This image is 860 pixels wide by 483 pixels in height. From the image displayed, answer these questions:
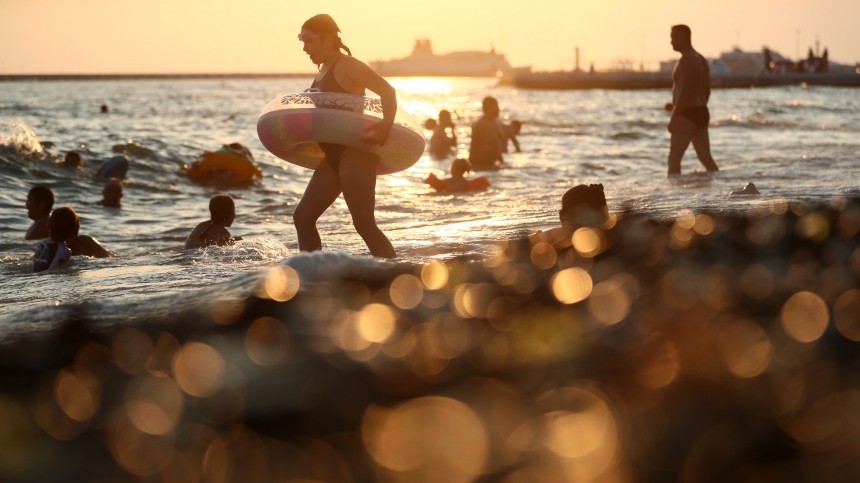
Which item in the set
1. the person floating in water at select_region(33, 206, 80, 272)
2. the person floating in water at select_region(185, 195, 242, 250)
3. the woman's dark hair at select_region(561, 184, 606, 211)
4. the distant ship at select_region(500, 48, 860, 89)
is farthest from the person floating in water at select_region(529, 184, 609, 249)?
the distant ship at select_region(500, 48, 860, 89)

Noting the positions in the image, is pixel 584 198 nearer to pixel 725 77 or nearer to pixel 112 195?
pixel 112 195

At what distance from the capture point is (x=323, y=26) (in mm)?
6383

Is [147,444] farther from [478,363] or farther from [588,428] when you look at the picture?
[588,428]

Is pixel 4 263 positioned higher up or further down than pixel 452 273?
further down

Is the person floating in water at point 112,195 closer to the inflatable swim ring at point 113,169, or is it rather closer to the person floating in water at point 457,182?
the inflatable swim ring at point 113,169

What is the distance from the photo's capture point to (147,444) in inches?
116

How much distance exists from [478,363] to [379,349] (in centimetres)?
33

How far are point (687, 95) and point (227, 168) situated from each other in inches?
320

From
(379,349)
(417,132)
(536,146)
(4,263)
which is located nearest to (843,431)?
(379,349)

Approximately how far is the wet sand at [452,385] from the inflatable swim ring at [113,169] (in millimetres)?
14468

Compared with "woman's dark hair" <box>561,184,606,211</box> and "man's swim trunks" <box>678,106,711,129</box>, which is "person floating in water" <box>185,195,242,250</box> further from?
"man's swim trunks" <box>678,106,711,129</box>

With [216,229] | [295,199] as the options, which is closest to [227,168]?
[295,199]

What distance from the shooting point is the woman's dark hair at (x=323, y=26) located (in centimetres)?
635

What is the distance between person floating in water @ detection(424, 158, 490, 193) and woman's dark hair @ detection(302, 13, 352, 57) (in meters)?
7.91
